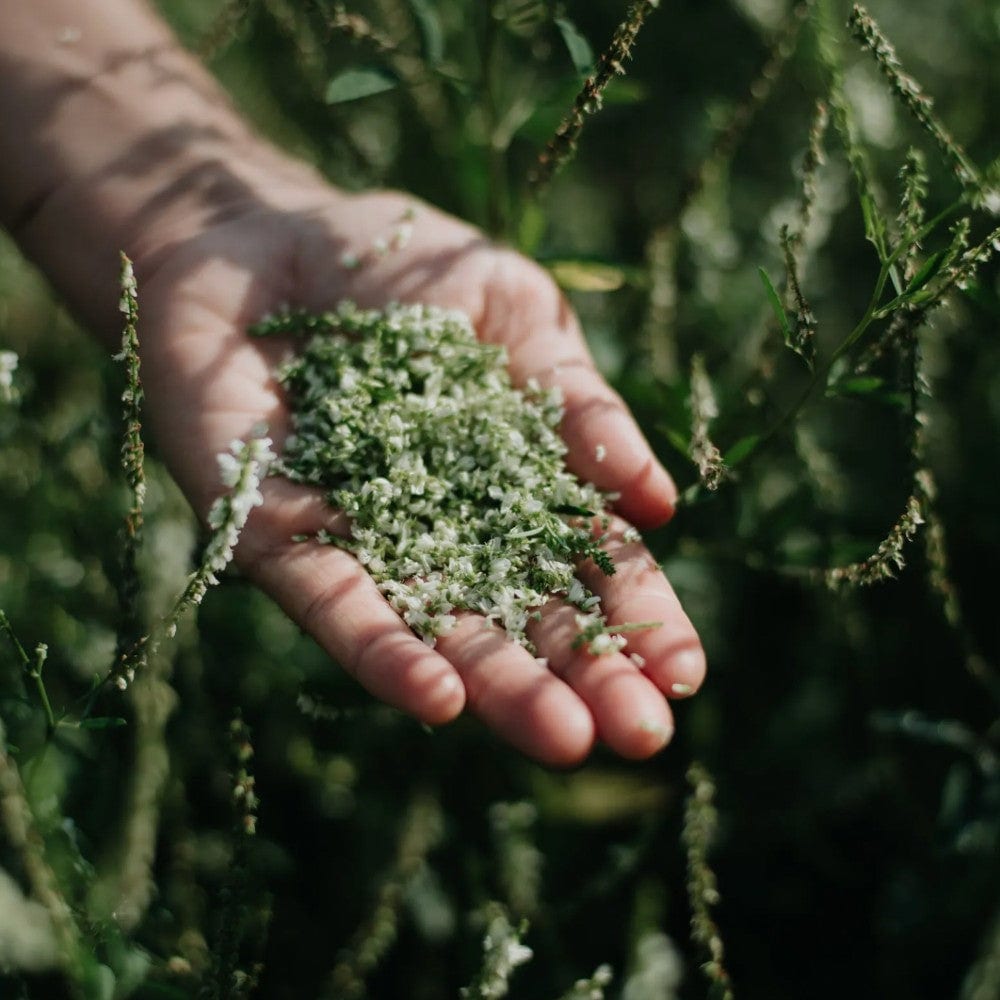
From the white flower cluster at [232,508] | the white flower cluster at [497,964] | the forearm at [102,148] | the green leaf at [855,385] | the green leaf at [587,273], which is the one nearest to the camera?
the white flower cluster at [232,508]

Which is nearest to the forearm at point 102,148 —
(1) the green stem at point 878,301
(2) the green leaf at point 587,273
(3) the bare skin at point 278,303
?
(3) the bare skin at point 278,303

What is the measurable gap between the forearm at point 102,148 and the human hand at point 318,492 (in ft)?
0.25

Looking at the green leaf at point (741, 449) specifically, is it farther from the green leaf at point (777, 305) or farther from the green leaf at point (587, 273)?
the green leaf at point (587, 273)

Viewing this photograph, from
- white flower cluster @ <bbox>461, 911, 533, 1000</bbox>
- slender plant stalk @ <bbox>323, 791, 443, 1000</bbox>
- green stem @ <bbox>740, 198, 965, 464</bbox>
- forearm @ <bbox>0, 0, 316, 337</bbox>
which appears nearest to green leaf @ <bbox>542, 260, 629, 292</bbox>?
green stem @ <bbox>740, 198, 965, 464</bbox>

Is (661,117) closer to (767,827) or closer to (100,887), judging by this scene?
(767,827)

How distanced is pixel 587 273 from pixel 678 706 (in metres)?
0.95

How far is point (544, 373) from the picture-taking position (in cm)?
167

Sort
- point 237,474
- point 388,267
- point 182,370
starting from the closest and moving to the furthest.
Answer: point 237,474, point 182,370, point 388,267

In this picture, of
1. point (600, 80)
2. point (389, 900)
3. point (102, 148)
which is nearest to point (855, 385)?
point (600, 80)

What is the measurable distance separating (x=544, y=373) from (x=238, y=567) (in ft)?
2.07

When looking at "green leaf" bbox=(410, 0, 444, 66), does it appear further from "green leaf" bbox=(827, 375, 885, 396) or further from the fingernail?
the fingernail

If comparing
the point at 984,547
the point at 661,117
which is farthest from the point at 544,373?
the point at 661,117

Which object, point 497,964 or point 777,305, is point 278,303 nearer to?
point 777,305

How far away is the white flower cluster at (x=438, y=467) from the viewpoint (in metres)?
1.40
